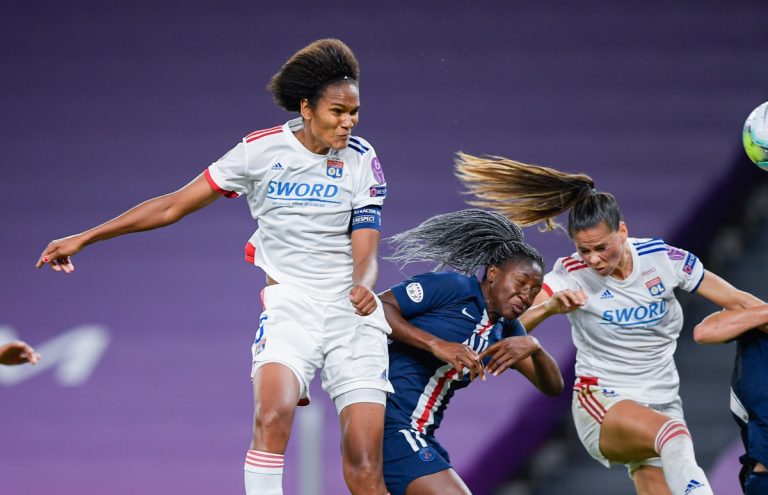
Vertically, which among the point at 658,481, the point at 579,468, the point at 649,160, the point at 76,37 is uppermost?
the point at 76,37

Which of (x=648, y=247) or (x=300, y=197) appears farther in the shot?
(x=648, y=247)

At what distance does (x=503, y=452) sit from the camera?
6.94 m

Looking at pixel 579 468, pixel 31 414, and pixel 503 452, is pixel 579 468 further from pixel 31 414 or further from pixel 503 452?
pixel 31 414

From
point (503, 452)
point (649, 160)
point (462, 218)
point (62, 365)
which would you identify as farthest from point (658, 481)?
point (62, 365)

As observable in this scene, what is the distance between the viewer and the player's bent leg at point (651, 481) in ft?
16.7

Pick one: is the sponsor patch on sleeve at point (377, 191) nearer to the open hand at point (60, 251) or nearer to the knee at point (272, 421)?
the knee at point (272, 421)

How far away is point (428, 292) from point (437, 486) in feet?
2.45

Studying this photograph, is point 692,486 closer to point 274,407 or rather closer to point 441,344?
point 441,344

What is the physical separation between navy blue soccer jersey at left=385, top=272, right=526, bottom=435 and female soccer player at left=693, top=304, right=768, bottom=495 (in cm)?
86

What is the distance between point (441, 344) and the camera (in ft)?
14.5

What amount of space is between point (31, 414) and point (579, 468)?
3.22 m

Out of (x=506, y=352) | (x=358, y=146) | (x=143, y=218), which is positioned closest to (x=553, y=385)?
(x=506, y=352)

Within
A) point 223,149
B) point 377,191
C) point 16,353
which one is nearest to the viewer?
point 16,353

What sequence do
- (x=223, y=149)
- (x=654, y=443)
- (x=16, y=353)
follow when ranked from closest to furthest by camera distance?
(x=16, y=353) < (x=654, y=443) < (x=223, y=149)
